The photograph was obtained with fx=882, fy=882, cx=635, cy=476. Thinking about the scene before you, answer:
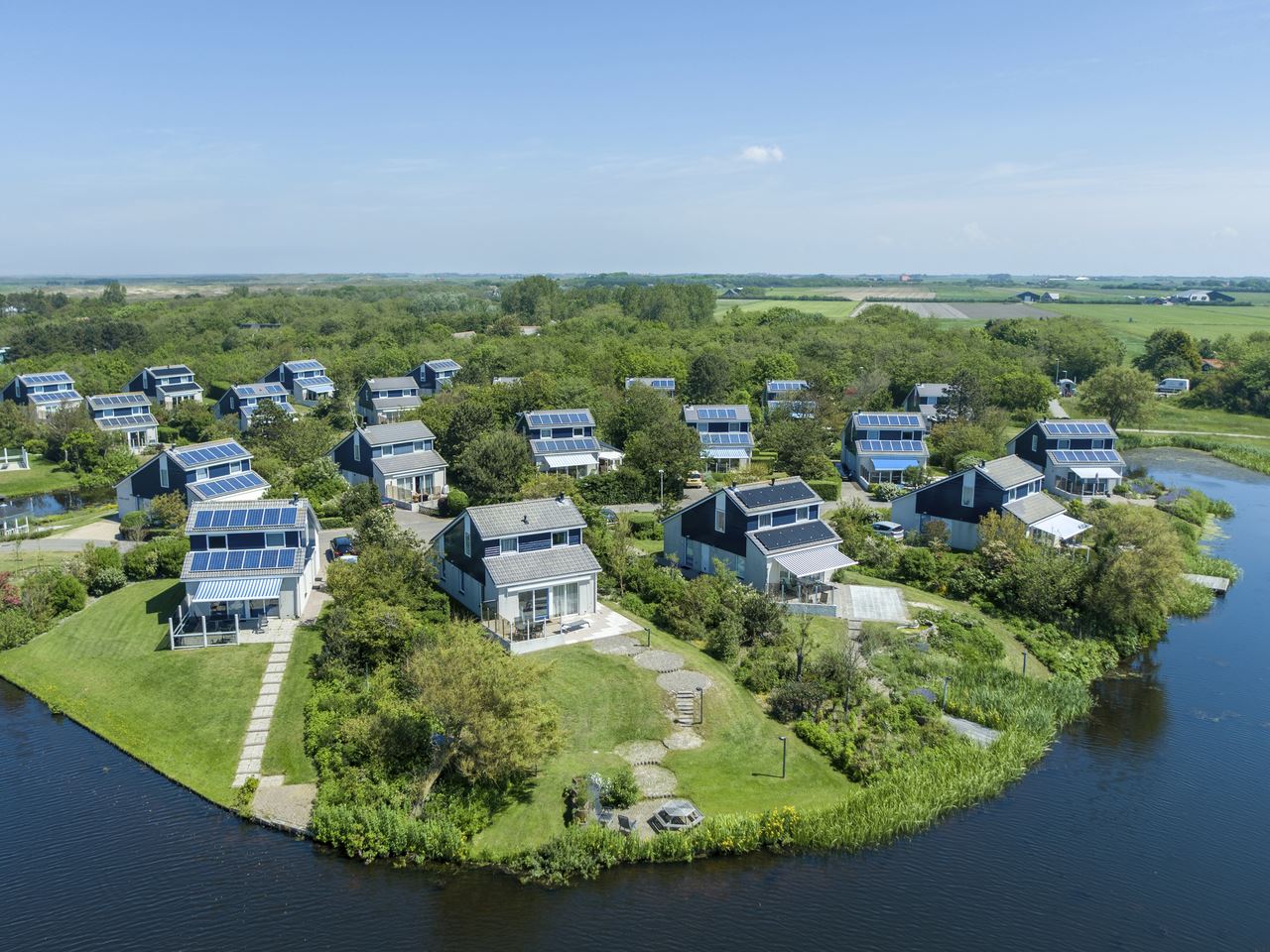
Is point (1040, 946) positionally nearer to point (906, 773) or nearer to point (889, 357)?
point (906, 773)

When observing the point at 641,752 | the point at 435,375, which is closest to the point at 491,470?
the point at 641,752

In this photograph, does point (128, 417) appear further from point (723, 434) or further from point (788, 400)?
point (788, 400)

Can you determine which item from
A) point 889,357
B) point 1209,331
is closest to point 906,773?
point 889,357

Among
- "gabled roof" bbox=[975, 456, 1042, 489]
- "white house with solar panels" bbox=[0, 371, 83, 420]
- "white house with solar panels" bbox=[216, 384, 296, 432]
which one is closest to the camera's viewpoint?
"gabled roof" bbox=[975, 456, 1042, 489]

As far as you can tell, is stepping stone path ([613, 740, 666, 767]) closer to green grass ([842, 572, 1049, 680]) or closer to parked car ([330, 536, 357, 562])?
green grass ([842, 572, 1049, 680])

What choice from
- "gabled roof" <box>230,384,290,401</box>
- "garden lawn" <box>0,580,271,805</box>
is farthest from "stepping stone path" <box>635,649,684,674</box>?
"gabled roof" <box>230,384,290,401</box>

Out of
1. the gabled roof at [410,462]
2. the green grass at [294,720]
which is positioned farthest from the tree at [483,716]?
the gabled roof at [410,462]
